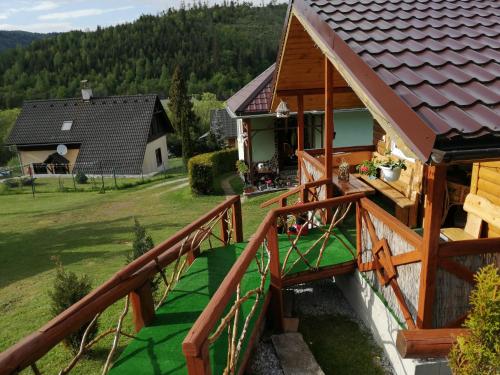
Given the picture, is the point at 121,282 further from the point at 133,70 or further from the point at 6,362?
the point at 133,70

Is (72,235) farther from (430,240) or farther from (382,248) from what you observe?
(430,240)

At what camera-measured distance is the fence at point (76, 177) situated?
24.9 m

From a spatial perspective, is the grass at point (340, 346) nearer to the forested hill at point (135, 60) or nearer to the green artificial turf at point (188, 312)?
the green artificial turf at point (188, 312)

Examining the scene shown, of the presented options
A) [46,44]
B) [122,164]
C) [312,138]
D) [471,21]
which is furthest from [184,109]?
[46,44]

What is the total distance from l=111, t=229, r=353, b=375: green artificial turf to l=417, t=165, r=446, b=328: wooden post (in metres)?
1.68

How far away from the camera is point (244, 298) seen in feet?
11.6

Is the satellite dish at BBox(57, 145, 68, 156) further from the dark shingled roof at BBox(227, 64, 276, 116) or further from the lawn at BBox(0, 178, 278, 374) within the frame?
the dark shingled roof at BBox(227, 64, 276, 116)

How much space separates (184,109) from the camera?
112 ft

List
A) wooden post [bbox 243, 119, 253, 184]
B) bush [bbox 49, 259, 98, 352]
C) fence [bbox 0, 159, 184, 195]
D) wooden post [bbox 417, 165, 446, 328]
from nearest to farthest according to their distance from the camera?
wooden post [bbox 417, 165, 446, 328] → bush [bbox 49, 259, 98, 352] → wooden post [bbox 243, 119, 253, 184] → fence [bbox 0, 159, 184, 195]

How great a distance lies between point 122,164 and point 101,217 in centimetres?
1548

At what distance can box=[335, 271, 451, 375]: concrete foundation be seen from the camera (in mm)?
3742

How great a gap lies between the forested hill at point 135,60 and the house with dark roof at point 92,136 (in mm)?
49866

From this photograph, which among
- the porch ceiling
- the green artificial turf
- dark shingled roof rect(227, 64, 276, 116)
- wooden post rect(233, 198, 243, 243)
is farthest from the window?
the green artificial turf

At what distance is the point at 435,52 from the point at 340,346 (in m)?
3.47
